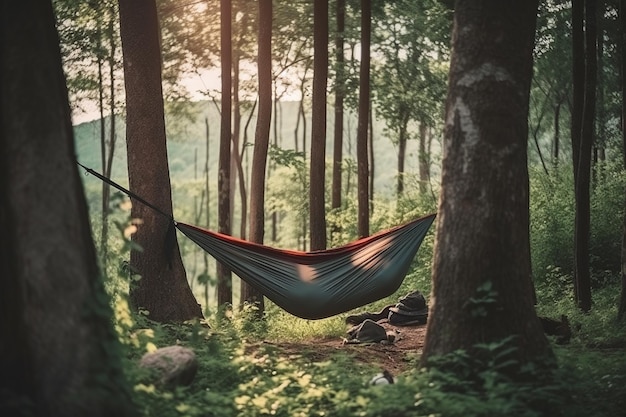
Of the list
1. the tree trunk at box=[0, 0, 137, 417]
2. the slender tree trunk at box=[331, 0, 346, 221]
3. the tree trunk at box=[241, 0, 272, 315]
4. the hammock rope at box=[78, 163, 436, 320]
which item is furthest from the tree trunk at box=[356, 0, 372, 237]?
the tree trunk at box=[0, 0, 137, 417]

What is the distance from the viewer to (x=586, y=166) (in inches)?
264

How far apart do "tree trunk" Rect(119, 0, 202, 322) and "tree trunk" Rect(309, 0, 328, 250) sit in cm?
285

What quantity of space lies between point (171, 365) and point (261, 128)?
4497 mm

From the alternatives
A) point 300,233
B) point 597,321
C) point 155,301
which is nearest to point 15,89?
point 155,301

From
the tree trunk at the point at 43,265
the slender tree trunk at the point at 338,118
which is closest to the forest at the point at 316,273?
the tree trunk at the point at 43,265

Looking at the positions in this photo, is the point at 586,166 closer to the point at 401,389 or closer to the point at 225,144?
the point at 225,144

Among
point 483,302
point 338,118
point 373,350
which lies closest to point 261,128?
point 373,350

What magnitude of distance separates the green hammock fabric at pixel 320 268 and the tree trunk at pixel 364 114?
467 centimetres

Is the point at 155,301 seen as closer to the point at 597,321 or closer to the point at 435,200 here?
the point at 597,321

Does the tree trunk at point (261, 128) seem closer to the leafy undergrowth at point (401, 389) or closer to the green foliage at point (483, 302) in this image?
the leafy undergrowth at point (401, 389)

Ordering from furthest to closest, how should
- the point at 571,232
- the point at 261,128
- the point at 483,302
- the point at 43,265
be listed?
the point at 571,232 < the point at 261,128 < the point at 483,302 < the point at 43,265

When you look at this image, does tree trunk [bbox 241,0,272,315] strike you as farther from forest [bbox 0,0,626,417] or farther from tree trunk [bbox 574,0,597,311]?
tree trunk [bbox 574,0,597,311]

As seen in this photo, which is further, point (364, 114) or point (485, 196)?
point (364, 114)

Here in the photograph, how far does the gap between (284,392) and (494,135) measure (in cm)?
162
